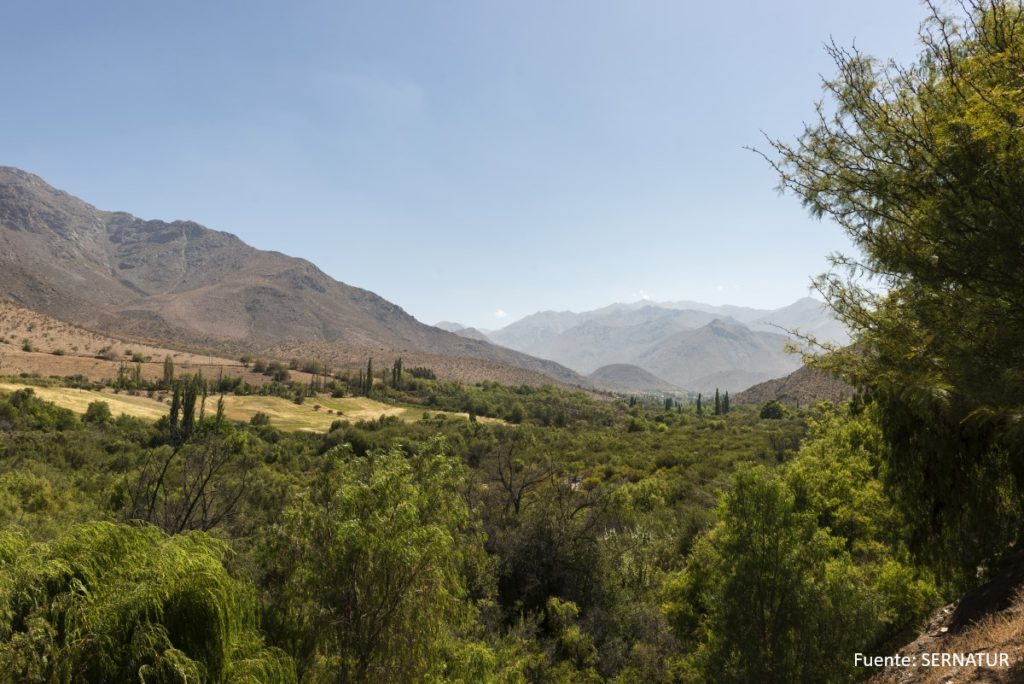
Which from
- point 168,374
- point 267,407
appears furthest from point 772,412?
point 168,374

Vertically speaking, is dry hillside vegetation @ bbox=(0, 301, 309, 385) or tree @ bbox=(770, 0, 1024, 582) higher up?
tree @ bbox=(770, 0, 1024, 582)

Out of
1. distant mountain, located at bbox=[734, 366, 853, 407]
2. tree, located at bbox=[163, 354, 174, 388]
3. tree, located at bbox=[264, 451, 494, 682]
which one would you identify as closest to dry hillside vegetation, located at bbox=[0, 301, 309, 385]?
tree, located at bbox=[163, 354, 174, 388]

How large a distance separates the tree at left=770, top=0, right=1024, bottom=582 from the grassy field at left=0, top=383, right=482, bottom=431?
2448 inches

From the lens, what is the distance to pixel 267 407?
7319cm

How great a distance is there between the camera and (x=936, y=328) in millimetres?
7035

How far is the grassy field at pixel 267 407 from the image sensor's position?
5556cm

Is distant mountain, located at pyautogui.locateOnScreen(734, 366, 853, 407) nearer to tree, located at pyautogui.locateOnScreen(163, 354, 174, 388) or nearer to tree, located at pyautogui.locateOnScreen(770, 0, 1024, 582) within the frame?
tree, located at pyautogui.locateOnScreen(770, 0, 1024, 582)

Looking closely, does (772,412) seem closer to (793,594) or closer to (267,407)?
(267,407)

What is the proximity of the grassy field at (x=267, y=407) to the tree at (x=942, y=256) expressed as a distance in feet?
204

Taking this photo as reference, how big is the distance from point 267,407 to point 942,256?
7751cm

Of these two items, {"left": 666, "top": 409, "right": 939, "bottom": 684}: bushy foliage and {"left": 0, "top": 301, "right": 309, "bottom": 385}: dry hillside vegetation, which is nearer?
{"left": 666, "top": 409, "right": 939, "bottom": 684}: bushy foliage

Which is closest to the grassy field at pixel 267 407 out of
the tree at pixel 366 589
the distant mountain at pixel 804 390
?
the tree at pixel 366 589

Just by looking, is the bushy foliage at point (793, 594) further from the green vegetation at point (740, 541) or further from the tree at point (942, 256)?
the tree at point (942, 256)

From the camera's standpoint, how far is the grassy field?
55.6 metres
